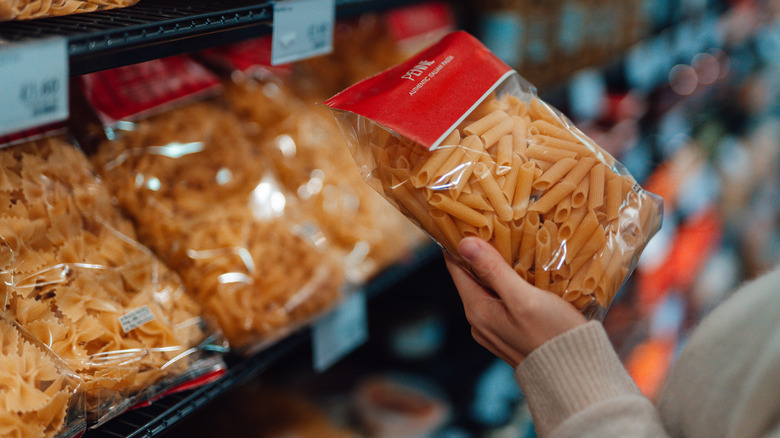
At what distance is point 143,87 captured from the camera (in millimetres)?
1112

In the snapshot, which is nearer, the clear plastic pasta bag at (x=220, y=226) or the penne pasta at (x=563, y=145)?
the penne pasta at (x=563, y=145)

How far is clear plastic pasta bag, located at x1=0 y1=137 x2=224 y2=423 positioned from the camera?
763mm

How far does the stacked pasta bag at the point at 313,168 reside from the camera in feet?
4.05

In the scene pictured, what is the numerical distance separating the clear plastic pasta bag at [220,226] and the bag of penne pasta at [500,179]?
0.32 m

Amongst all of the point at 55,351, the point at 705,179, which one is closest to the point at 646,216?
the point at 55,351

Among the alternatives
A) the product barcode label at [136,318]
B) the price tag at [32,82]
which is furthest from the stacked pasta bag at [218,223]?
the price tag at [32,82]

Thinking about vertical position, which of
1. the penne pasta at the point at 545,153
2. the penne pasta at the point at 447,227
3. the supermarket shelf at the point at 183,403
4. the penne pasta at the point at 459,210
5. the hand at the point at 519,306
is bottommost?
the supermarket shelf at the point at 183,403

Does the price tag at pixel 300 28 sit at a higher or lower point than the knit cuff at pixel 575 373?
higher

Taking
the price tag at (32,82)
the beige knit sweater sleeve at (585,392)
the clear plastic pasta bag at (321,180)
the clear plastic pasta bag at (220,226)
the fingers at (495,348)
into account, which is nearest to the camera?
the price tag at (32,82)

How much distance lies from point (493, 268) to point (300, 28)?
1.61 ft

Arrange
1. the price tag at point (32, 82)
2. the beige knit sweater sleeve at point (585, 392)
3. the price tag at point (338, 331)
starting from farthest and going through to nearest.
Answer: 1. the price tag at point (338, 331)
2. the beige knit sweater sleeve at point (585, 392)
3. the price tag at point (32, 82)

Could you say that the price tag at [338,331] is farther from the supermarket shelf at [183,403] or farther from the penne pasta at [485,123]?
the penne pasta at [485,123]

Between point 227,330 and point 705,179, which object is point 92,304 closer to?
point 227,330

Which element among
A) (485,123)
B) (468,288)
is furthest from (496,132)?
(468,288)
